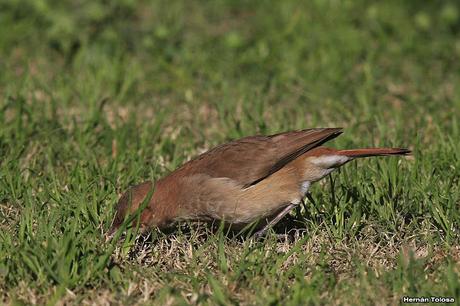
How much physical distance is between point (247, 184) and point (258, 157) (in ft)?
0.66

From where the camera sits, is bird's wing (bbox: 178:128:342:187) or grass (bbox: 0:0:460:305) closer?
grass (bbox: 0:0:460:305)

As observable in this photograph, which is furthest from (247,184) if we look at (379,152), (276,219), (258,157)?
(379,152)

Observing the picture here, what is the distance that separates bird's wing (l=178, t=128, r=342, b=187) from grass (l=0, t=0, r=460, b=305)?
0.37m

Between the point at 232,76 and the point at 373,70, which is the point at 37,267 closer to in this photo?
the point at 232,76

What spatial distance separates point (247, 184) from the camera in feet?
17.2

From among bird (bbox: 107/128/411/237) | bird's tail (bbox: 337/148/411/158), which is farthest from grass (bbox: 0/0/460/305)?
bird's tail (bbox: 337/148/411/158)

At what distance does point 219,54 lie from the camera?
862 centimetres

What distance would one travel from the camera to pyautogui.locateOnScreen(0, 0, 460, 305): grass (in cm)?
449

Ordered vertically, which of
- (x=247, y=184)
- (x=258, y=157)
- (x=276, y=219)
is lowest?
(x=276, y=219)

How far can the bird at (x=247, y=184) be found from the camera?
5191mm

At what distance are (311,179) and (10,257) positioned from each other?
6.41 feet

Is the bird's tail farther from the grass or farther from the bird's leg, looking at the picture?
the bird's leg

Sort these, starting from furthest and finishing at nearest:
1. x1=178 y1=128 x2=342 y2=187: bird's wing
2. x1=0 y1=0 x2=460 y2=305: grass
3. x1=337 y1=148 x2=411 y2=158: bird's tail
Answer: x1=178 y1=128 x2=342 y2=187: bird's wing
x1=337 y1=148 x2=411 y2=158: bird's tail
x1=0 y1=0 x2=460 y2=305: grass

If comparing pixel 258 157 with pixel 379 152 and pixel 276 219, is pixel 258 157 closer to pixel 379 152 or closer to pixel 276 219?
pixel 276 219
